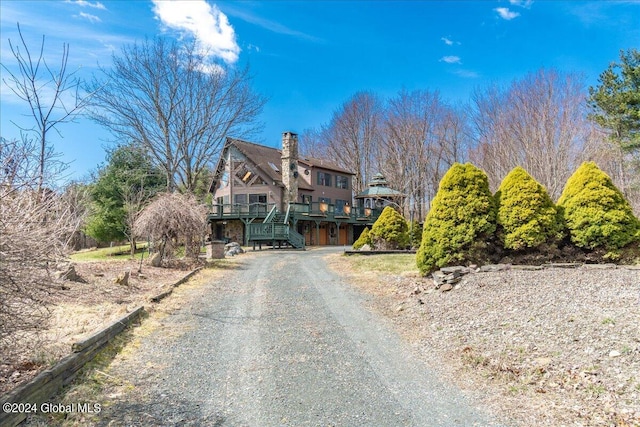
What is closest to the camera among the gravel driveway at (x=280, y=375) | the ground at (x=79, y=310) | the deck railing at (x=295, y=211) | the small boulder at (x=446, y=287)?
the gravel driveway at (x=280, y=375)

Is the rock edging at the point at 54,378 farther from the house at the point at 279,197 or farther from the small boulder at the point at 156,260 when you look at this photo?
the house at the point at 279,197

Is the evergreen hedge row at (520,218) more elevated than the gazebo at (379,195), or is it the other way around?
the gazebo at (379,195)

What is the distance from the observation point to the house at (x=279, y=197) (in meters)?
31.3

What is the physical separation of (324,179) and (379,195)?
5754mm

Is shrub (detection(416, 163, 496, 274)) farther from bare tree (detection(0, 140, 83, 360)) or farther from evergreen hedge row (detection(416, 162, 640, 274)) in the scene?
bare tree (detection(0, 140, 83, 360))

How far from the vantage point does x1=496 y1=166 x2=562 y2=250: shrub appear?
31.8 feet

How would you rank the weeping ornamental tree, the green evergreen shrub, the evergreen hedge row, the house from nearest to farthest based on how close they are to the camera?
the evergreen hedge row < the weeping ornamental tree < the green evergreen shrub < the house

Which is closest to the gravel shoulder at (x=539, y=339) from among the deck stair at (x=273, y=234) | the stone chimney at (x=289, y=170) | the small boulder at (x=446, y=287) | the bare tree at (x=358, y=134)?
the small boulder at (x=446, y=287)

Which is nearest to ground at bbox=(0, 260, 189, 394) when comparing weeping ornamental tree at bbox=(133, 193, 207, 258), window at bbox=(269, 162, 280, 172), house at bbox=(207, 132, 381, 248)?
weeping ornamental tree at bbox=(133, 193, 207, 258)

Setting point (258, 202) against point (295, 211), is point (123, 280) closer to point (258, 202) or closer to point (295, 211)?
point (295, 211)

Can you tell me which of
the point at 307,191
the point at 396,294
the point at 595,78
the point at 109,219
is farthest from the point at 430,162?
the point at 396,294

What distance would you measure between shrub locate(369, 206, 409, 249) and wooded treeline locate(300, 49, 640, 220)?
788 cm

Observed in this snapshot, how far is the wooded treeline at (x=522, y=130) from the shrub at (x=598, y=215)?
445 inches

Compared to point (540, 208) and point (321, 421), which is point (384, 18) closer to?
point (540, 208)
